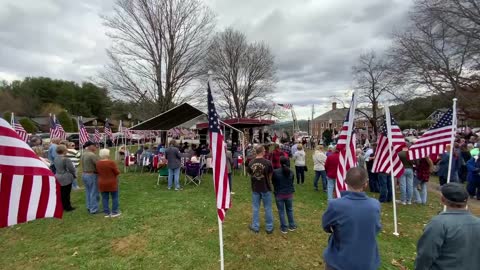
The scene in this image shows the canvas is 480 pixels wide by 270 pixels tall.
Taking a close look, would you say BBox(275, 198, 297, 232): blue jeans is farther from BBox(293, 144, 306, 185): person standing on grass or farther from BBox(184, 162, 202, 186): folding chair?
BBox(184, 162, 202, 186): folding chair

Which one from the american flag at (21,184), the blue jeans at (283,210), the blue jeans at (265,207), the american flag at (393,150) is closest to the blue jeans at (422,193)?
the american flag at (393,150)

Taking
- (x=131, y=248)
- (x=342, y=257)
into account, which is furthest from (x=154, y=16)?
(x=342, y=257)

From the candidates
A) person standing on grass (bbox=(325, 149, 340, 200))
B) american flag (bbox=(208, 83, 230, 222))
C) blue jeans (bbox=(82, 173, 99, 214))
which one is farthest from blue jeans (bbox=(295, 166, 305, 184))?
american flag (bbox=(208, 83, 230, 222))

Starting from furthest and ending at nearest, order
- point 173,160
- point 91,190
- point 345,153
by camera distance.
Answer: point 173,160 < point 91,190 < point 345,153

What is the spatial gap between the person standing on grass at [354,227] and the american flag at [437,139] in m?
4.79

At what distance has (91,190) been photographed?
7.95 metres

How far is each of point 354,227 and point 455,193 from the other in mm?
927

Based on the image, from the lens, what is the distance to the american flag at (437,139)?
6504 millimetres

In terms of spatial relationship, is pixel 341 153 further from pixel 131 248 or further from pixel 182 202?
pixel 182 202

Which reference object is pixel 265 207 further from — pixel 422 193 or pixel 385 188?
pixel 422 193

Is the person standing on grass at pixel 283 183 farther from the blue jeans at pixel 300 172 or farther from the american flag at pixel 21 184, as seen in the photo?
the blue jeans at pixel 300 172

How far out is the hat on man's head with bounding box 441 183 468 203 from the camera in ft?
8.51

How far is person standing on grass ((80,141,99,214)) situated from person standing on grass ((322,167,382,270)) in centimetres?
681

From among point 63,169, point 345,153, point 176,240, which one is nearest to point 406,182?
point 345,153
